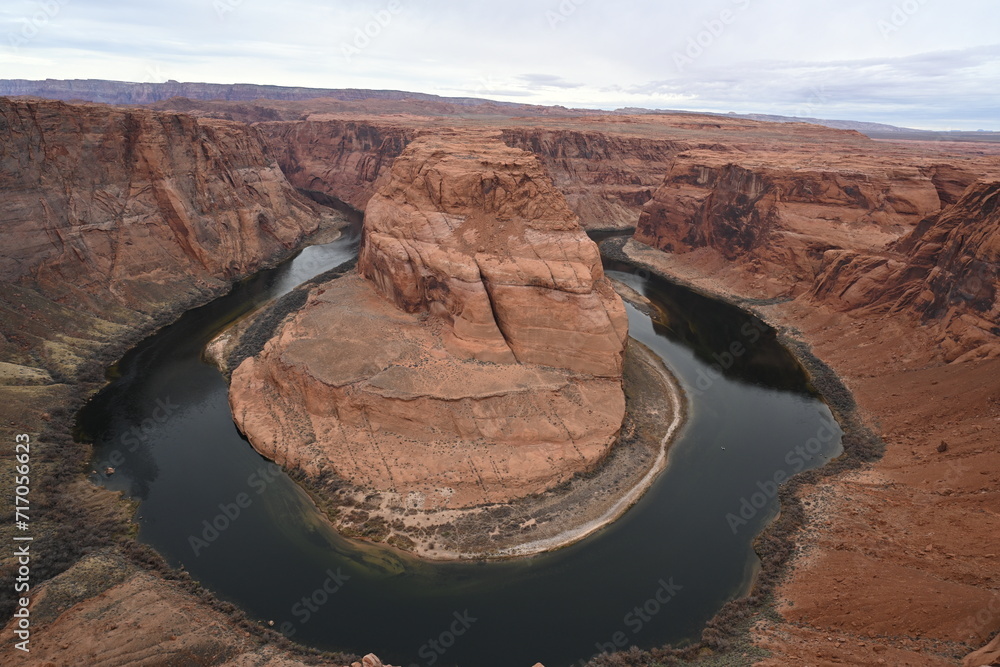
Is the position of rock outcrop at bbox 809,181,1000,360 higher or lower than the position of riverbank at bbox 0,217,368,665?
higher

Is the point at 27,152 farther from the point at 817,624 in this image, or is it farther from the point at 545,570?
the point at 817,624

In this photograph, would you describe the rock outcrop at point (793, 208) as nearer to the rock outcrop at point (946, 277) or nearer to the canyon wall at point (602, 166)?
the rock outcrop at point (946, 277)
